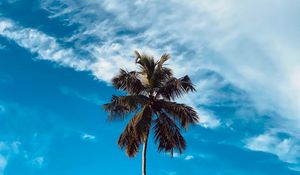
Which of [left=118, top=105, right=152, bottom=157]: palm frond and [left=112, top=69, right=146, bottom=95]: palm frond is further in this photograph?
[left=112, top=69, right=146, bottom=95]: palm frond

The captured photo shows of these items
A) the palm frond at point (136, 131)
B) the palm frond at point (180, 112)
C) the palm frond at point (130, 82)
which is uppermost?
the palm frond at point (130, 82)

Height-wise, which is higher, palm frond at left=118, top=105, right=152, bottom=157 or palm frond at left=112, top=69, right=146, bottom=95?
palm frond at left=112, top=69, right=146, bottom=95

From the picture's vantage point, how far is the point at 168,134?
36375mm

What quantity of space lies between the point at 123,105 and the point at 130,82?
7.32 feet

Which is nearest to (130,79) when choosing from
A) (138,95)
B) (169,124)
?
(138,95)

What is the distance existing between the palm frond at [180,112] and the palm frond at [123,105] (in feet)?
5.20

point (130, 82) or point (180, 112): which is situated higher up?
point (130, 82)

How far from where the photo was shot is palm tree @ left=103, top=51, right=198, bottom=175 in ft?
118

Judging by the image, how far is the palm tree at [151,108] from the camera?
35.9 meters

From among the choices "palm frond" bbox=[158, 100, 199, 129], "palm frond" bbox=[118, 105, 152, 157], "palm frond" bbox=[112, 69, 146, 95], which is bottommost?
"palm frond" bbox=[118, 105, 152, 157]

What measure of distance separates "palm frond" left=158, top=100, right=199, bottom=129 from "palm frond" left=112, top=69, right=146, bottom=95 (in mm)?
2110

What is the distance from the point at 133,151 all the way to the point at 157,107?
3.66 m

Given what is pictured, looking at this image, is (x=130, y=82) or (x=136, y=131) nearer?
(x=136, y=131)

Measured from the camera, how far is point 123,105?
36.2 meters
